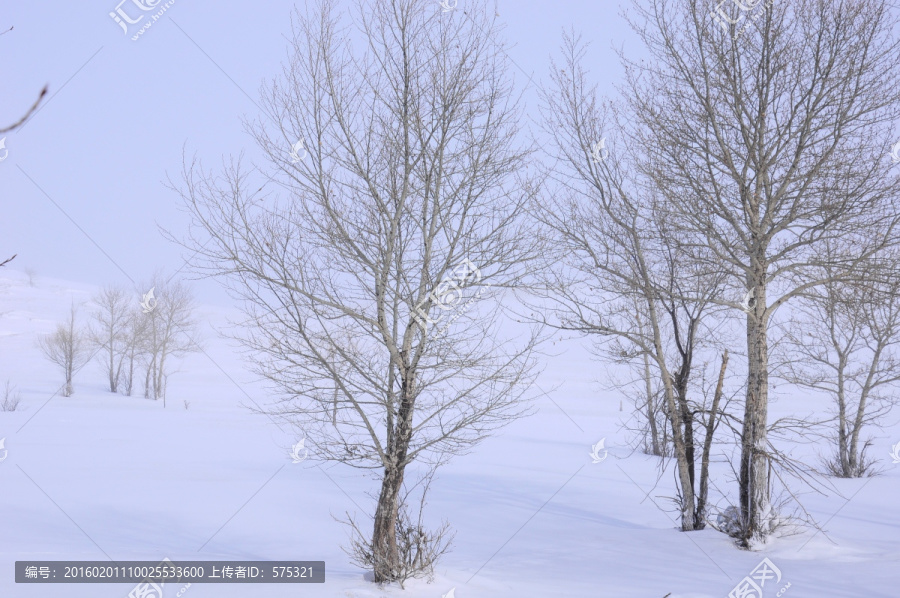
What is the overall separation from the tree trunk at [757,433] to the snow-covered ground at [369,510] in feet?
1.11

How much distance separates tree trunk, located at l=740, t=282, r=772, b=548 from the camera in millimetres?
8516

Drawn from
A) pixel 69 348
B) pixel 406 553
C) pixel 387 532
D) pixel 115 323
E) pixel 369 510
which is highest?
pixel 115 323

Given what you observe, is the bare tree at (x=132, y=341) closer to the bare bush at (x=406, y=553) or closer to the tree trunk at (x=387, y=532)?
the bare bush at (x=406, y=553)

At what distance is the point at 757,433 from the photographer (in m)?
8.57

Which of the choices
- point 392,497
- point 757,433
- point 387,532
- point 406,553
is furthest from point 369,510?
point 757,433

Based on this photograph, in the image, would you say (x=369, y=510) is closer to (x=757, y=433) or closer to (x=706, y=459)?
(x=706, y=459)

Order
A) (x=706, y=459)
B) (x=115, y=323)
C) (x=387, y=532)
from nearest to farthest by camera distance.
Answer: (x=387, y=532), (x=706, y=459), (x=115, y=323)

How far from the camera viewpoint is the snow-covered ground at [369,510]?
739cm

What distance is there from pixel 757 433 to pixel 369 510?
9.94 metres

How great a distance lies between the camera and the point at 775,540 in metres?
8.77

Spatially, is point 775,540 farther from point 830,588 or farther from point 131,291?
point 131,291

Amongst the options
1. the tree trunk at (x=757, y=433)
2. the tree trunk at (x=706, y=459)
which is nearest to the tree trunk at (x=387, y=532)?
the tree trunk at (x=757, y=433)

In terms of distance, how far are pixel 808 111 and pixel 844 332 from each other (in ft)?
45.8

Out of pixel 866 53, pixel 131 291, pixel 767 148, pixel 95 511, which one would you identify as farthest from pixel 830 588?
pixel 131 291
